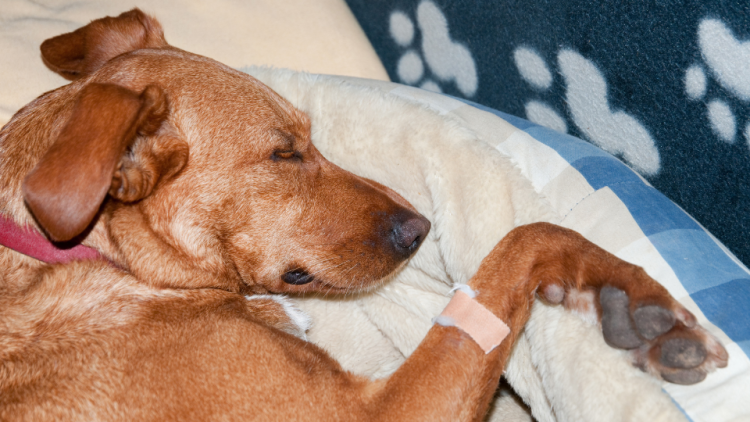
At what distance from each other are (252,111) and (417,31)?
160 cm

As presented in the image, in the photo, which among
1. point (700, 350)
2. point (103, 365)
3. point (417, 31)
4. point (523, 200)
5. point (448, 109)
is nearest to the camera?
→ point (700, 350)

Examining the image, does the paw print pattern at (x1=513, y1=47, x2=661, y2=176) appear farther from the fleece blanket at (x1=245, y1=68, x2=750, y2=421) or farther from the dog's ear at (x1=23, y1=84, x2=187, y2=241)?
the dog's ear at (x1=23, y1=84, x2=187, y2=241)

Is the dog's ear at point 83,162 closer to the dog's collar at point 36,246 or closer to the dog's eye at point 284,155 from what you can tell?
the dog's collar at point 36,246

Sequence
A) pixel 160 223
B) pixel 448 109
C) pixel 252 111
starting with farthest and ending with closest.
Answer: pixel 448 109, pixel 252 111, pixel 160 223

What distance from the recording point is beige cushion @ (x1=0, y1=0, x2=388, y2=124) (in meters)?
2.92

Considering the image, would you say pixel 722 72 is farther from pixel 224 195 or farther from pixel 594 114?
pixel 224 195

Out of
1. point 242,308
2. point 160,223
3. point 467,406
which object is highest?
point 160,223

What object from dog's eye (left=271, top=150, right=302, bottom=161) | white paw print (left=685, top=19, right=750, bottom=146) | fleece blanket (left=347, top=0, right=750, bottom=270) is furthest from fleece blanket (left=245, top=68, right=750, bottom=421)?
dog's eye (left=271, top=150, right=302, bottom=161)

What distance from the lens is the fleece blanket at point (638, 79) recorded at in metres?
2.04

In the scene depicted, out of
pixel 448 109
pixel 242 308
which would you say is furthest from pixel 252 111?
pixel 448 109

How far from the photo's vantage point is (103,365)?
5.96 ft

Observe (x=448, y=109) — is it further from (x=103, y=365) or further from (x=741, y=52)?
(x=103, y=365)

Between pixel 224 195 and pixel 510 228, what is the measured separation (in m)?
1.15

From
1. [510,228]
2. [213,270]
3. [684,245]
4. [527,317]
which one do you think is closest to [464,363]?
[527,317]
